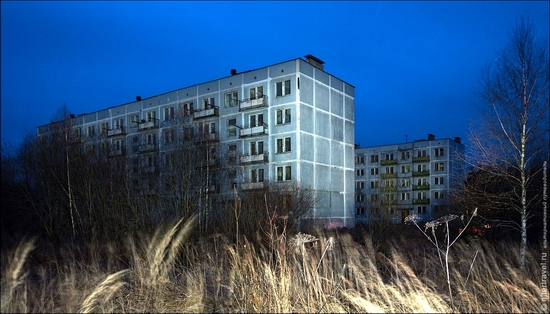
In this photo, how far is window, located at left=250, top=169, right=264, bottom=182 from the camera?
38.6 m

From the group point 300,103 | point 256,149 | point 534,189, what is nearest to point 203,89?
point 256,149

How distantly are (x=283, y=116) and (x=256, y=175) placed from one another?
594 centimetres

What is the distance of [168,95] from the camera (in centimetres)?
4603

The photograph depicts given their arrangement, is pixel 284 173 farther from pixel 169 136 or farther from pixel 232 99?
pixel 169 136

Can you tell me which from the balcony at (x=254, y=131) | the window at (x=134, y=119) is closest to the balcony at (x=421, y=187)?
the balcony at (x=254, y=131)

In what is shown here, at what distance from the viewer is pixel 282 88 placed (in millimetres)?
37812

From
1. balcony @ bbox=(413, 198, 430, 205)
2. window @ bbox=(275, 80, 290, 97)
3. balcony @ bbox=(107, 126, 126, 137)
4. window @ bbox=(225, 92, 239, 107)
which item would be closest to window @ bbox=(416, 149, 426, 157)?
balcony @ bbox=(413, 198, 430, 205)

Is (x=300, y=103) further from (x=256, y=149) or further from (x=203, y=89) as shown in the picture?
(x=203, y=89)

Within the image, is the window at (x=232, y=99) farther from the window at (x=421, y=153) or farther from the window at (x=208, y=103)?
the window at (x=421, y=153)

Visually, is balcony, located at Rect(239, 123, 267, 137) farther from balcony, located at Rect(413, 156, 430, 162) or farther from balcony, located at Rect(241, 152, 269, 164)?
balcony, located at Rect(413, 156, 430, 162)

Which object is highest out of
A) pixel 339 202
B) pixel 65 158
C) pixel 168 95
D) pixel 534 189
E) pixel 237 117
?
pixel 168 95

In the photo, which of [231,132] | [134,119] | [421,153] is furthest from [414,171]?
[134,119]

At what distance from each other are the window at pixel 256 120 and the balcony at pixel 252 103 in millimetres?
1050

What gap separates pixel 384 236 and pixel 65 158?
16470 millimetres
